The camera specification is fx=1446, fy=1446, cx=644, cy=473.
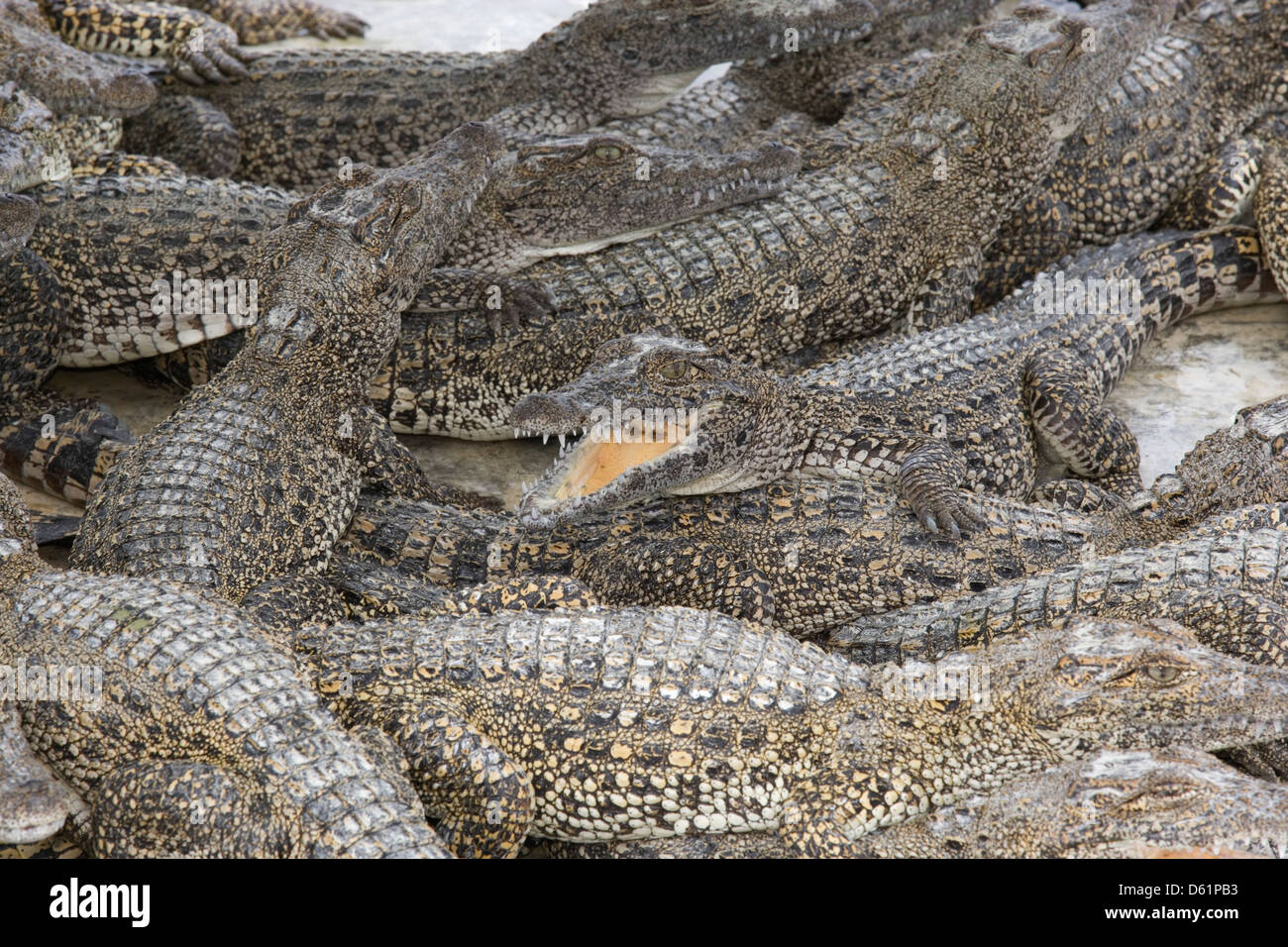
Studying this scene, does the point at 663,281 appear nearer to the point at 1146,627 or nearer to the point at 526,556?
the point at 526,556

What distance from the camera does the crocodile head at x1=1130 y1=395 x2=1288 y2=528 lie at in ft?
14.3

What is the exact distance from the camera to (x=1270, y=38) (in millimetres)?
6195

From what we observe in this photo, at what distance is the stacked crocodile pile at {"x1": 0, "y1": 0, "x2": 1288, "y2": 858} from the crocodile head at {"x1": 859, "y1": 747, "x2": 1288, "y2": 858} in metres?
0.01

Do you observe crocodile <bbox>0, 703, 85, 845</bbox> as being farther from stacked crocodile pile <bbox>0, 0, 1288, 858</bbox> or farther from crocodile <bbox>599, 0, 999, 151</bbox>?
crocodile <bbox>599, 0, 999, 151</bbox>

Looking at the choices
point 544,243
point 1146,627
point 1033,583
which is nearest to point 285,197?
point 544,243

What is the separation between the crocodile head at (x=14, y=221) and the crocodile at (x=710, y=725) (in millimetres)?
2005

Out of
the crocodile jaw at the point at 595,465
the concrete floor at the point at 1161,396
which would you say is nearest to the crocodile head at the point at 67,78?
the concrete floor at the point at 1161,396

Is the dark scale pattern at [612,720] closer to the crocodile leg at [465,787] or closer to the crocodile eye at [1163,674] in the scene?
the crocodile leg at [465,787]

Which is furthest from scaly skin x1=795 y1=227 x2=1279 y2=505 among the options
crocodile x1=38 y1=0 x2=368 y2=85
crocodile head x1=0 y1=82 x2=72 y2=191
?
crocodile x1=38 y1=0 x2=368 y2=85

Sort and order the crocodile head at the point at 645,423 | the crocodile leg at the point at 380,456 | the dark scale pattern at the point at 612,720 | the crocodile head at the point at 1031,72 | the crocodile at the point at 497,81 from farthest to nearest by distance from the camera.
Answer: the crocodile at the point at 497,81 → the crocodile head at the point at 1031,72 → the crocodile leg at the point at 380,456 → the crocodile head at the point at 645,423 → the dark scale pattern at the point at 612,720

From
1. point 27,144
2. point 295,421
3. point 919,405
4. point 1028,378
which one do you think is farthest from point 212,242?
point 1028,378

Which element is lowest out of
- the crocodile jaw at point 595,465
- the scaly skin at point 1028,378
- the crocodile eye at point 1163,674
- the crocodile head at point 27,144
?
the crocodile eye at point 1163,674

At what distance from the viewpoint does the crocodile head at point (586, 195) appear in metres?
5.34

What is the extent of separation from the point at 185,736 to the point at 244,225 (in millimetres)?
2493
